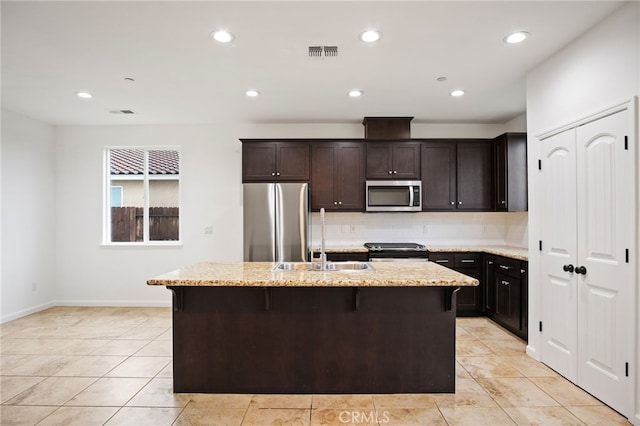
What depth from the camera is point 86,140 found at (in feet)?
17.1

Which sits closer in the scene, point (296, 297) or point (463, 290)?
point (296, 297)

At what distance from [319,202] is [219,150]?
5.69ft

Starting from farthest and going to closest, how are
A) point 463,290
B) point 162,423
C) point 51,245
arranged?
point 51,245, point 463,290, point 162,423

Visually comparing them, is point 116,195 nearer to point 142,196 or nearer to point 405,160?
point 142,196

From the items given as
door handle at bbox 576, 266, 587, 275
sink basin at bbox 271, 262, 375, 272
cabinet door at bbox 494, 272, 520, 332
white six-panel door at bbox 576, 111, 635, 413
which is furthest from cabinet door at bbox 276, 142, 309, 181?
door handle at bbox 576, 266, 587, 275

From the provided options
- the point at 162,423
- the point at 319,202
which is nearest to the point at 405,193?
the point at 319,202

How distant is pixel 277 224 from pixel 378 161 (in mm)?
1635

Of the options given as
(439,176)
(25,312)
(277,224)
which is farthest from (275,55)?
(25,312)

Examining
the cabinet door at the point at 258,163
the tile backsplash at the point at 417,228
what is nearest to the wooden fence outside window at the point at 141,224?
the cabinet door at the point at 258,163

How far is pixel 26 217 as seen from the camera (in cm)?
470

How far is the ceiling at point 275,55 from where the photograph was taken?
2.29m

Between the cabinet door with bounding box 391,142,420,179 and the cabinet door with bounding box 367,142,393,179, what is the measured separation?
7cm

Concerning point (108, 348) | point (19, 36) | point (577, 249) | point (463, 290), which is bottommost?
point (108, 348)

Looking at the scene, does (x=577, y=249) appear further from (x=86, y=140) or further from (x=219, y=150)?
(x=86, y=140)
